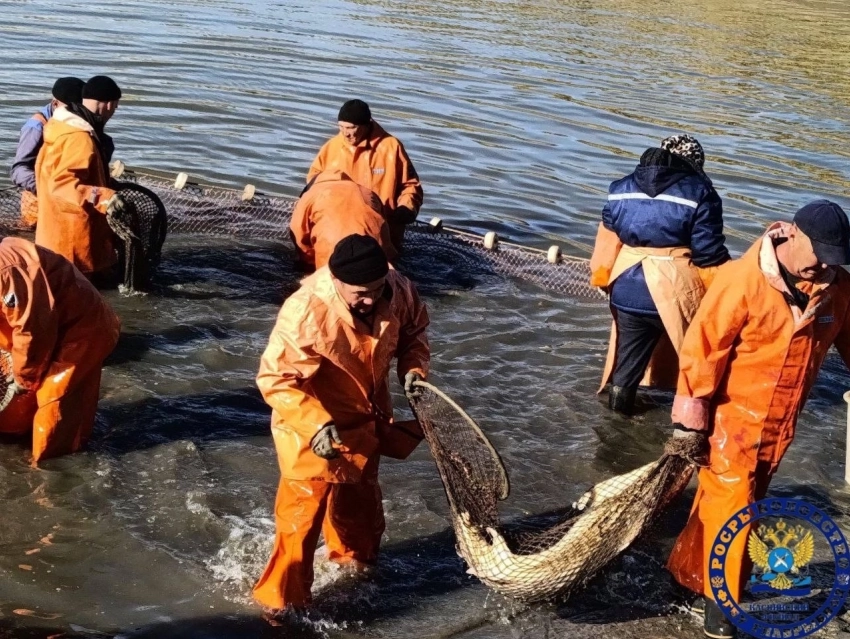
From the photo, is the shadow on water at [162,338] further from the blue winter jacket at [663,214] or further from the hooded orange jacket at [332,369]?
the hooded orange jacket at [332,369]

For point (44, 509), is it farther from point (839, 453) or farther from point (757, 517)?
point (839, 453)

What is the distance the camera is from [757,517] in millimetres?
4910

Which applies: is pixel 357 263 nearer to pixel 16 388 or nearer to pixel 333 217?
pixel 16 388

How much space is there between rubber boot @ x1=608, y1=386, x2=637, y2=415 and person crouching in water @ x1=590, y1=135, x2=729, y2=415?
18.4 inches

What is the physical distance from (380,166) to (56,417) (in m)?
4.22

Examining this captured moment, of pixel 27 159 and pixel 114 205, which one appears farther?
pixel 27 159

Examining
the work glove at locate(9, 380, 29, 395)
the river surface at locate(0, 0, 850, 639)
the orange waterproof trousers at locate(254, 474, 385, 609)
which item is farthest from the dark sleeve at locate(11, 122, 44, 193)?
A: the orange waterproof trousers at locate(254, 474, 385, 609)

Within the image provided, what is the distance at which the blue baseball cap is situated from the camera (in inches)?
175

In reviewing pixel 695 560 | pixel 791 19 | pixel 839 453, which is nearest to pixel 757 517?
pixel 695 560

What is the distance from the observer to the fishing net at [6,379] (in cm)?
607

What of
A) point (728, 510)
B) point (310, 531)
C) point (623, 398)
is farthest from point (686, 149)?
point (310, 531)

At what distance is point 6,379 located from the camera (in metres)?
6.16

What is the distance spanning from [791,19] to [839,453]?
2370 centimetres

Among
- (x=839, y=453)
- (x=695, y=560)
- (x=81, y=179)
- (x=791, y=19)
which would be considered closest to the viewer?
(x=695, y=560)
